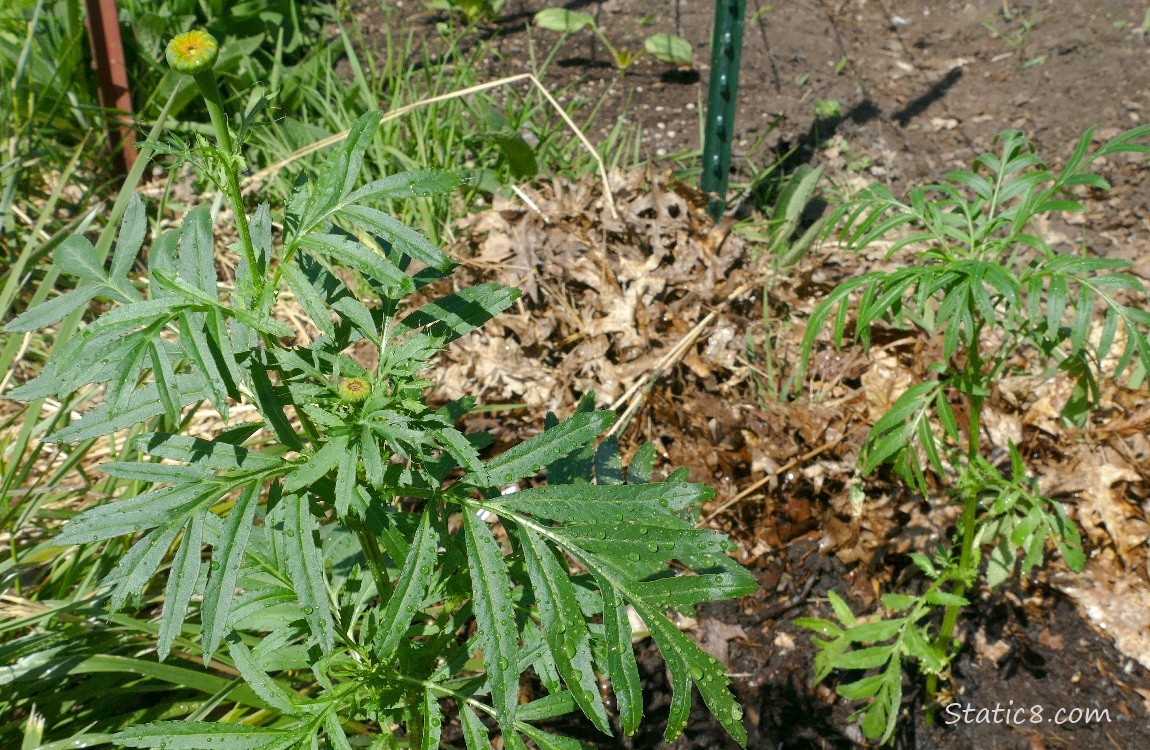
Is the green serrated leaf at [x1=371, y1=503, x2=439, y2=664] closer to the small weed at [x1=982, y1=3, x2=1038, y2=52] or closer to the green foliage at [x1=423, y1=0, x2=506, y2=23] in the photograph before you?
the green foliage at [x1=423, y1=0, x2=506, y2=23]

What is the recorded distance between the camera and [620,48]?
14.0 ft

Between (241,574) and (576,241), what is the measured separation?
188 centimetres

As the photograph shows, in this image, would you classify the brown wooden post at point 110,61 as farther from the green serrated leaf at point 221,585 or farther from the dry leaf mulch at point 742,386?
the green serrated leaf at point 221,585

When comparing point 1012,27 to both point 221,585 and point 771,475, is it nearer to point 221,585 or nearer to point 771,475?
point 771,475

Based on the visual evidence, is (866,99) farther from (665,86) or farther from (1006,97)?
(665,86)

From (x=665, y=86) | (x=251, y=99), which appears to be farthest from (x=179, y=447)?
(x=665, y=86)

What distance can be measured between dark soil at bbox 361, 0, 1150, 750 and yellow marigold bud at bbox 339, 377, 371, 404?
133 cm

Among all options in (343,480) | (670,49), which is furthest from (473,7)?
(343,480)

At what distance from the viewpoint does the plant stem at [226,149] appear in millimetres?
986

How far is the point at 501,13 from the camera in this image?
4480mm

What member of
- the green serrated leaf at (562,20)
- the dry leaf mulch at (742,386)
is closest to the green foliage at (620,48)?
the green serrated leaf at (562,20)

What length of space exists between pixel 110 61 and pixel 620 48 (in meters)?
2.21

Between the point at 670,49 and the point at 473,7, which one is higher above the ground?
the point at 473,7

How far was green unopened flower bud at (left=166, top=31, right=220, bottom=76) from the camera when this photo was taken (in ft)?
3.10
